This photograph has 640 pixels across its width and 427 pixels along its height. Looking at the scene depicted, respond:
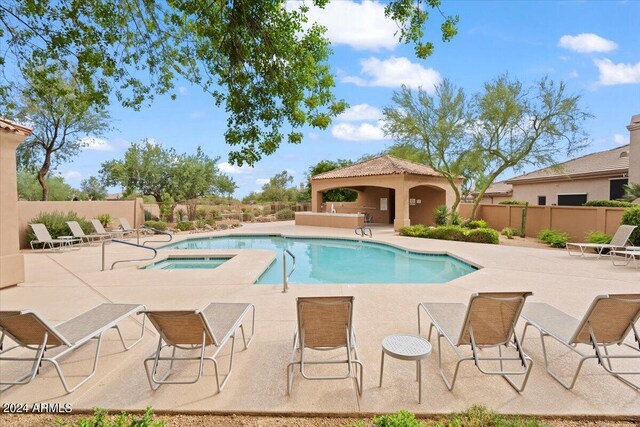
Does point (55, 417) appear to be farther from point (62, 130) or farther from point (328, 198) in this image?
point (328, 198)

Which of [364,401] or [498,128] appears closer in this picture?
[364,401]

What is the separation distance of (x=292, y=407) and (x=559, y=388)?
265 centimetres

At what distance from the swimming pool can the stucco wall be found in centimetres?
506

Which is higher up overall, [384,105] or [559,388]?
[384,105]

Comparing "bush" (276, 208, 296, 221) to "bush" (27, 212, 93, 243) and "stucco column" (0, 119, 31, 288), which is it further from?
"stucco column" (0, 119, 31, 288)

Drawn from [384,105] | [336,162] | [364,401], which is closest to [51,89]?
[364,401]

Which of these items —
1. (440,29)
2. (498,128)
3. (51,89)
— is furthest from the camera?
(498,128)

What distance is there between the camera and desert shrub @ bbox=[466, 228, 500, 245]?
50.3 ft

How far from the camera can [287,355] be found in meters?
4.20

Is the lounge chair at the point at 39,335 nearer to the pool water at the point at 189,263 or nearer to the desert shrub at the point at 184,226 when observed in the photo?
the pool water at the point at 189,263

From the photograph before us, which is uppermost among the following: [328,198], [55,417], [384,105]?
[384,105]

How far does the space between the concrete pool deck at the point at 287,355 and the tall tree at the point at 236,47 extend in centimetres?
302

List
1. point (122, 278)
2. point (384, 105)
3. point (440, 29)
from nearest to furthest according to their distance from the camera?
point (440, 29) < point (122, 278) < point (384, 105)

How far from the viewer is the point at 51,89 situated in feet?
20.6
